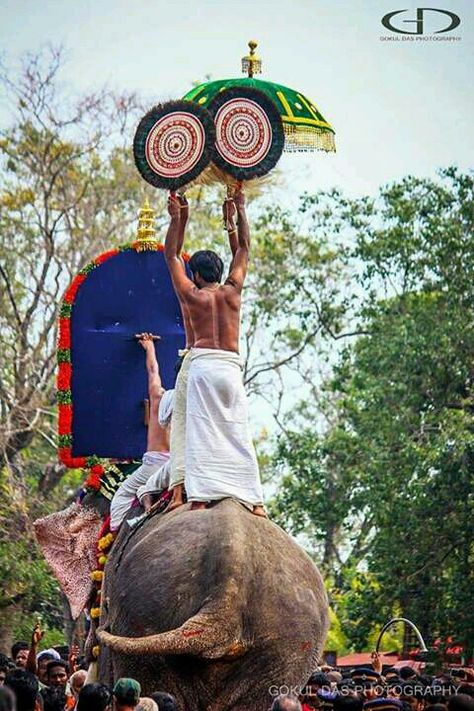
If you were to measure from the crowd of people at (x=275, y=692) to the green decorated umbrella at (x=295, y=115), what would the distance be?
131 inches

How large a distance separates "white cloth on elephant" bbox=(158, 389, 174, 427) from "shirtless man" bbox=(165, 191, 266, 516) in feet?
1.99

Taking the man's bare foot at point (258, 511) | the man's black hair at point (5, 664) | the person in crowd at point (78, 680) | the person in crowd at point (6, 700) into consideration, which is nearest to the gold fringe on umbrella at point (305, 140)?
the man's bare foot at point (258, 511)

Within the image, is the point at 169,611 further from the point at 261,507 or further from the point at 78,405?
the point at 78,405

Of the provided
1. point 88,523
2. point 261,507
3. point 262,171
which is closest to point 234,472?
point 261,507

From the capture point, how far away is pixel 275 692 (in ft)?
27.8

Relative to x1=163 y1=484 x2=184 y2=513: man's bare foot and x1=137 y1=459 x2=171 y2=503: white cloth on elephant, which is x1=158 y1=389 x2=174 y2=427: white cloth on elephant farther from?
x1=163 y1=484 x2=184 y2=513: man's bare foot

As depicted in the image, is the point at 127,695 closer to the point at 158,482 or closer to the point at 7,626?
the point at 158,482

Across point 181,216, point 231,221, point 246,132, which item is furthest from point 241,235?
point 246,132

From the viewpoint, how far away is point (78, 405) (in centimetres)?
1182

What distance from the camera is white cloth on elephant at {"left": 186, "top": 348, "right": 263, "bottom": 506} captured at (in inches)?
357

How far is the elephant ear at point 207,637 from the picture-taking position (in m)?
8.08

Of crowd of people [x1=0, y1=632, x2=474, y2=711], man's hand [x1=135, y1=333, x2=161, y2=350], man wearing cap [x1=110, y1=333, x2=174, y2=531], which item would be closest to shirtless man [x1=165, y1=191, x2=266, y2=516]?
man wearing cap [x1=110, y1=333, x2=174, y2=531]

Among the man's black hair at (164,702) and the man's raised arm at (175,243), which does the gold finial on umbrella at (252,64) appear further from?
the man's black hair at (164,702)

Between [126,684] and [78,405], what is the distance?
4.85m
